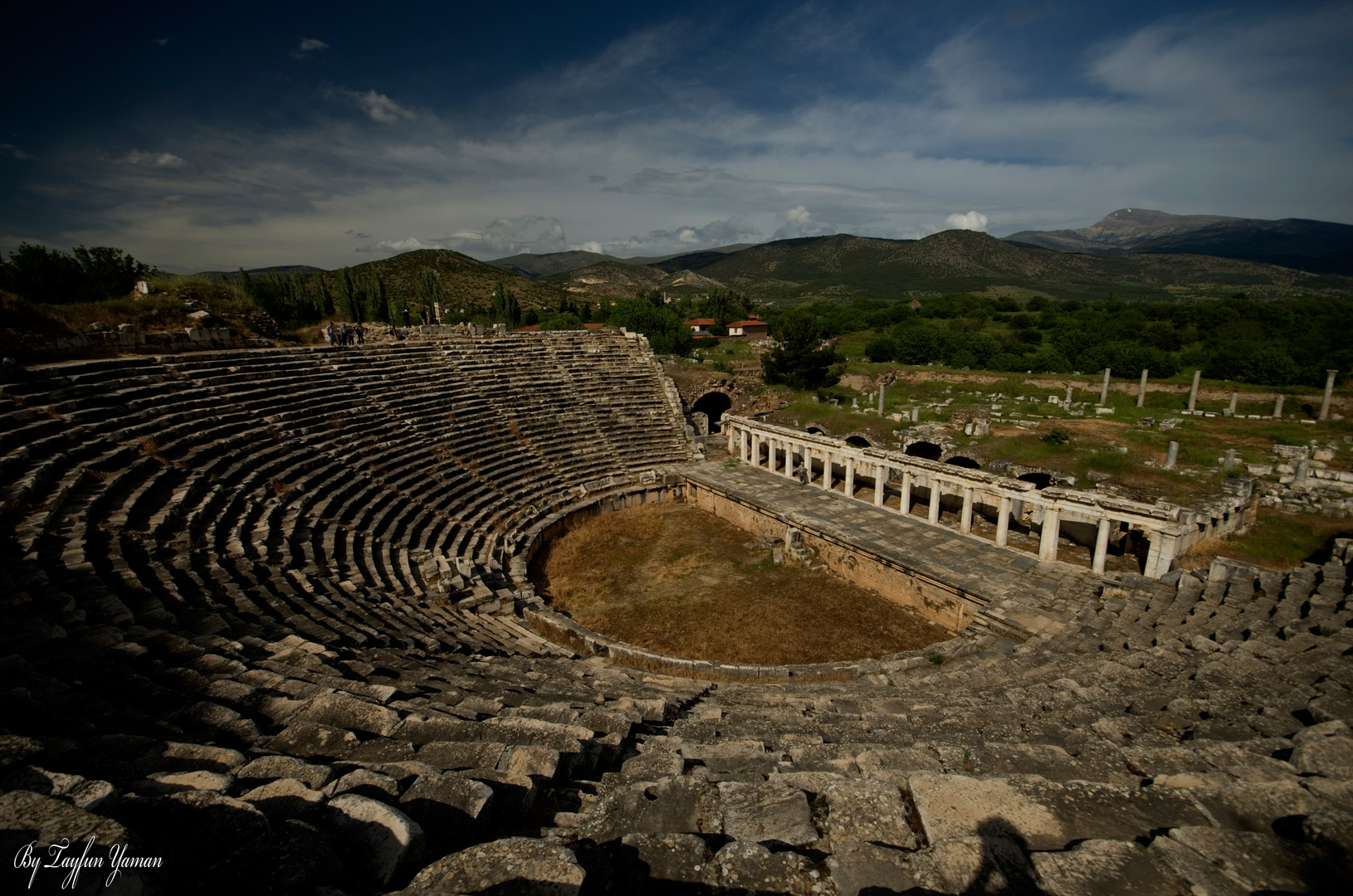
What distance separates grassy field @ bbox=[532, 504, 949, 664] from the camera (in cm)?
1264

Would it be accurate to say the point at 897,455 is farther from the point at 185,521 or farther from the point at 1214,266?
the point at 1214,266

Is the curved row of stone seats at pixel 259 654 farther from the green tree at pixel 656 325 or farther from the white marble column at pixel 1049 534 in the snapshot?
the green tree at pixel 656 325

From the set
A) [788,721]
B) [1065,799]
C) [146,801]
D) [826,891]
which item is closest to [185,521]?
[146,801]

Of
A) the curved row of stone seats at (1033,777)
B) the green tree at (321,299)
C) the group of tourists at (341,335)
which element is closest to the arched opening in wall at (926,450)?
the curved row of stone seats at (1033,777)

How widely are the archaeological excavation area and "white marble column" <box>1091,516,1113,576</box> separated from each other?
355 mm

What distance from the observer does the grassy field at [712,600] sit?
1264 cm

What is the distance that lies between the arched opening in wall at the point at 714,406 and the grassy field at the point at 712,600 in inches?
645

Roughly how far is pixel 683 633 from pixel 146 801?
11055mm

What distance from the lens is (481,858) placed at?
257cm

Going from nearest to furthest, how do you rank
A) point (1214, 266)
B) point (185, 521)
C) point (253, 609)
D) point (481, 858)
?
point (481, 858) → point (253, 609) → point (185, 521) → point (1214, 266)

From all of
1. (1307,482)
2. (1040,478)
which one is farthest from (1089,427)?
(1307,482)

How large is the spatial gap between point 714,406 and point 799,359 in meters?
5.98

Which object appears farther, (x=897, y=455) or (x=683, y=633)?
(x=897, y=455)

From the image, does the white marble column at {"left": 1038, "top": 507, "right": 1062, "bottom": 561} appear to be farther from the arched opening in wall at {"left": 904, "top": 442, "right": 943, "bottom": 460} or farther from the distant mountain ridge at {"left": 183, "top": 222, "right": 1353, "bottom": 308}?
the distant mountain ridge at {"left": 183, "top": 222, "right": 1353, "bottom": 308}
